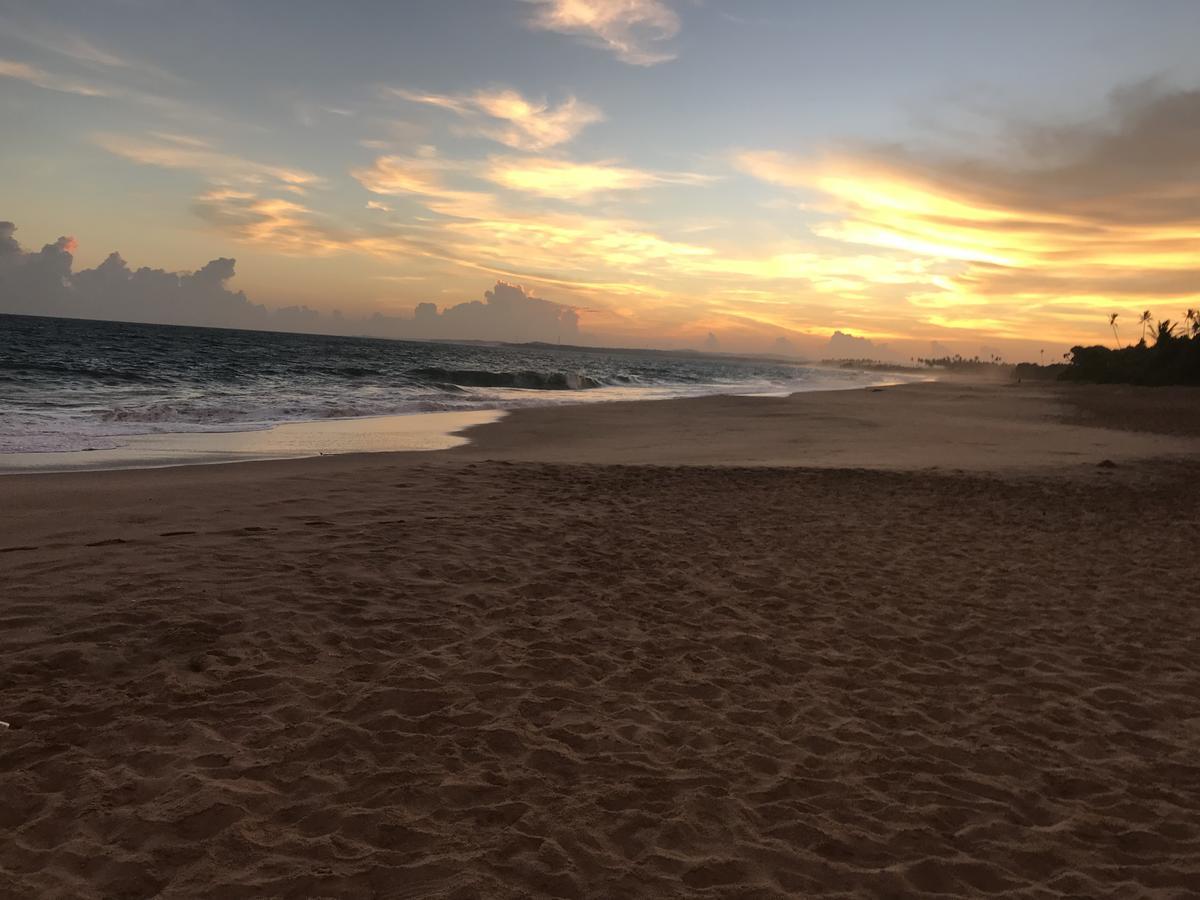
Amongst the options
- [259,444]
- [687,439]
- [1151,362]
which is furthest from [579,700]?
[1151,362]

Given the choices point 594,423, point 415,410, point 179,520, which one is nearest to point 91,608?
point 179,520

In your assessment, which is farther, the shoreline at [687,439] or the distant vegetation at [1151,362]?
the distant vegetation at [1151,362]

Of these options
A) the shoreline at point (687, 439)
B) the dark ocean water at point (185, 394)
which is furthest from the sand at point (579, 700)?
the dark ocean water at point (185, 394)

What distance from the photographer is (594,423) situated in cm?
2217

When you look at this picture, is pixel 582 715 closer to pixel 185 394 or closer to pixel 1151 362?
pixel 185 394

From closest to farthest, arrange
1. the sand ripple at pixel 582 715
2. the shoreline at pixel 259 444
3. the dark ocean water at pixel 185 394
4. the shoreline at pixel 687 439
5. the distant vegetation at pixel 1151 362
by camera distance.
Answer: the sand ripple at pixel 582 715 → the shoreline at pixel 259 444 → the shoreline at pixel 687 439 → the dark ocean water at pixel 185 394 → the distant vegetation at pixel 1151 362

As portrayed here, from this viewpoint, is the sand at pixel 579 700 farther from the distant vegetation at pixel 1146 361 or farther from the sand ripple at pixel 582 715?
the distant vegetation at pixel 1146 361

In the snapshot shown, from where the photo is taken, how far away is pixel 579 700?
15.1ft

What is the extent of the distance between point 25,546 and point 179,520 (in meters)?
1.41

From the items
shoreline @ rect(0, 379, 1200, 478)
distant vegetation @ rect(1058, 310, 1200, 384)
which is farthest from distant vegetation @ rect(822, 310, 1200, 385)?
shoreline @ rect(0, 379, 1200, 478)

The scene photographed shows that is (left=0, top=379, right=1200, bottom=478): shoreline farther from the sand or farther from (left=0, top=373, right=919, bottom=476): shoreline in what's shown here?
the sand

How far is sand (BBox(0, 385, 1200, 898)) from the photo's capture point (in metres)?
3.20

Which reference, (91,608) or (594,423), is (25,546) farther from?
(594,423)

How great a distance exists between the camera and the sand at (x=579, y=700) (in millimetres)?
3201
